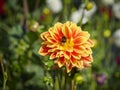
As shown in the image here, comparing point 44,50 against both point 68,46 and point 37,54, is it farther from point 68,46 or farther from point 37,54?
point 37,54

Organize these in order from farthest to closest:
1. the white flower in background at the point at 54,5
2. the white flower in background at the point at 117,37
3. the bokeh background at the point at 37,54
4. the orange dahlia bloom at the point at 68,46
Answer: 1. the white flower in background at the point at 54,5
2. the white flower in background at the point at 117,37
3. the bokeh background at the point at 37,54
4. the orange dahlia bloom at the point at 68,46

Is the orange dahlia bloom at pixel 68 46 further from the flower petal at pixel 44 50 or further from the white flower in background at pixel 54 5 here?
the white flower in background at pixel 54 5

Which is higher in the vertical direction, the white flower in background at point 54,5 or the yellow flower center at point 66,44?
the white flower in background at point 54,5

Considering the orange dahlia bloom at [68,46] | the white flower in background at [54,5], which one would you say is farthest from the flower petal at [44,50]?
the white flower in background at [54,5]

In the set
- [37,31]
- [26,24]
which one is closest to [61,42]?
[37,31]

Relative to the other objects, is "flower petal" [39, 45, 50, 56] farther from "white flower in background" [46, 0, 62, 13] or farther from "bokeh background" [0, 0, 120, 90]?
"white flower in background" [46, 0, 62, 13]

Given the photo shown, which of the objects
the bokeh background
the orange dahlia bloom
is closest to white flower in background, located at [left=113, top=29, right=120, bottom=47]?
the bokeh background

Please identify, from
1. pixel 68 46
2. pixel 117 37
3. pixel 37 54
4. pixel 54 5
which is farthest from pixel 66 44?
pixel 54 5

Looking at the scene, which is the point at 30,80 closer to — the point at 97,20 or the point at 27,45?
the point at 27,45
